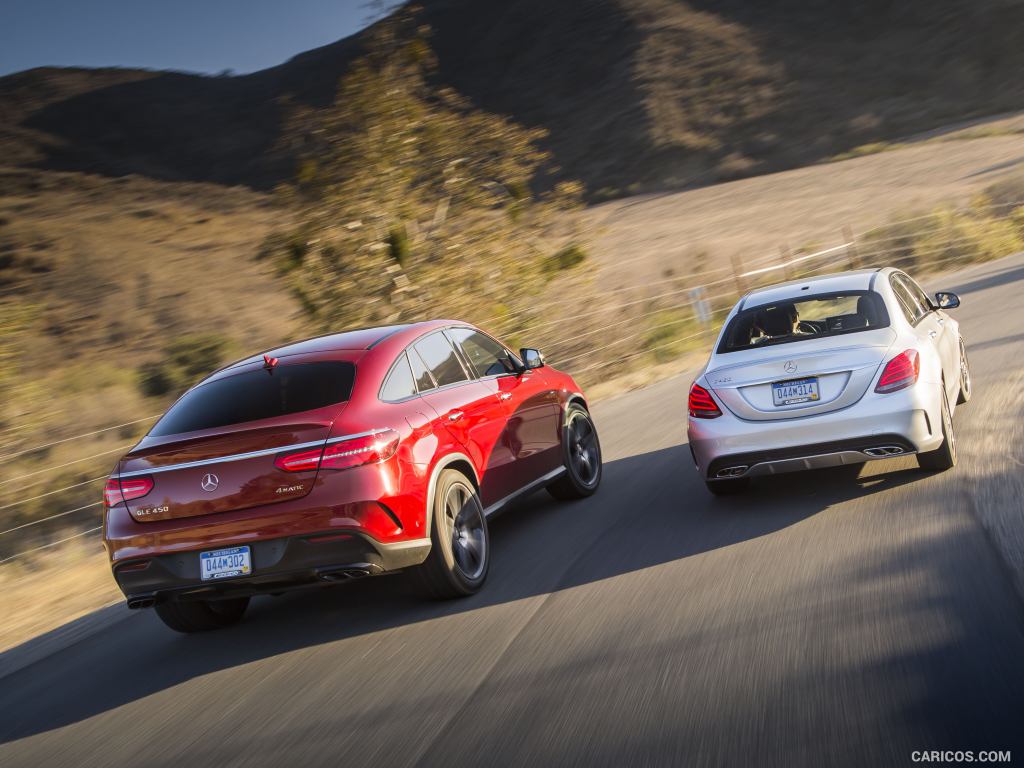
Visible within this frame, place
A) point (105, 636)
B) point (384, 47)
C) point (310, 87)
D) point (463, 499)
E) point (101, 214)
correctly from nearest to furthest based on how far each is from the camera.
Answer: point (463, 499) < point (105, 636) < point (384, 47) < point (101, 214) < point (310, 87)

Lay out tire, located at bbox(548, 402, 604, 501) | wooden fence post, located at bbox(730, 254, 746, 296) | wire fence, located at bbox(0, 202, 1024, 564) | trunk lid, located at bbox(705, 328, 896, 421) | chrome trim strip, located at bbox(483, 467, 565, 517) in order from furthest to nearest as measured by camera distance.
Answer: wooden fence post, located at bbox(730, 254, 746, 296)
wire fence, located at bbox(0, 202, 1024, 564)
tire, located at bbox(548, 402, 604, 501)
chrome trim strip, located at bbox(483, 467, 565, 517)
trunk lid, located at bbox(705, 328, 896, 421)

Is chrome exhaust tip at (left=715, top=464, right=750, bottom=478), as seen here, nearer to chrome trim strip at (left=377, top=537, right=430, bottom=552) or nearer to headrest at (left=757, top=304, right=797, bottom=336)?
headrest at (left=757, top=304, right=797, bottom=336)

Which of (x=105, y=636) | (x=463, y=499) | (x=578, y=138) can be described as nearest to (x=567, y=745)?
(x=463, y=499)

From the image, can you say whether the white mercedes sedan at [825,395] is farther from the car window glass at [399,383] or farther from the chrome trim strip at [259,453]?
the chrome trim strip at [259,453]

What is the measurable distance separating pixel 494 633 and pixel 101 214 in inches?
2691

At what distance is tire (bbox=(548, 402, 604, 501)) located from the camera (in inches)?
341

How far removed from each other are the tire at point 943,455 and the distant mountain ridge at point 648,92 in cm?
6387

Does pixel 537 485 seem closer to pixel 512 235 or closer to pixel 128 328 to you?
pixel 512 235

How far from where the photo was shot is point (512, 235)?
19297 millimetres

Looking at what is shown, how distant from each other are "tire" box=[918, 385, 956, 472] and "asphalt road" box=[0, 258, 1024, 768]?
13cm

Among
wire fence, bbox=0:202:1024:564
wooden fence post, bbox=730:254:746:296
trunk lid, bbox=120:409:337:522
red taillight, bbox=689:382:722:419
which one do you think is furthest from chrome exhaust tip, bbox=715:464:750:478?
wooden fence post, bbox=730:254:746:296

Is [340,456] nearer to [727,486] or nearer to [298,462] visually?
[298,462]

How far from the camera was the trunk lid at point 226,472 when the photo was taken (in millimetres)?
5758

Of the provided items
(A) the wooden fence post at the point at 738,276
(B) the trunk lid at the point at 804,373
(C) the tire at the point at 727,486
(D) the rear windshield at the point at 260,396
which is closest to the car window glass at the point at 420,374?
(D) the rear windshield at the point at 260,396
